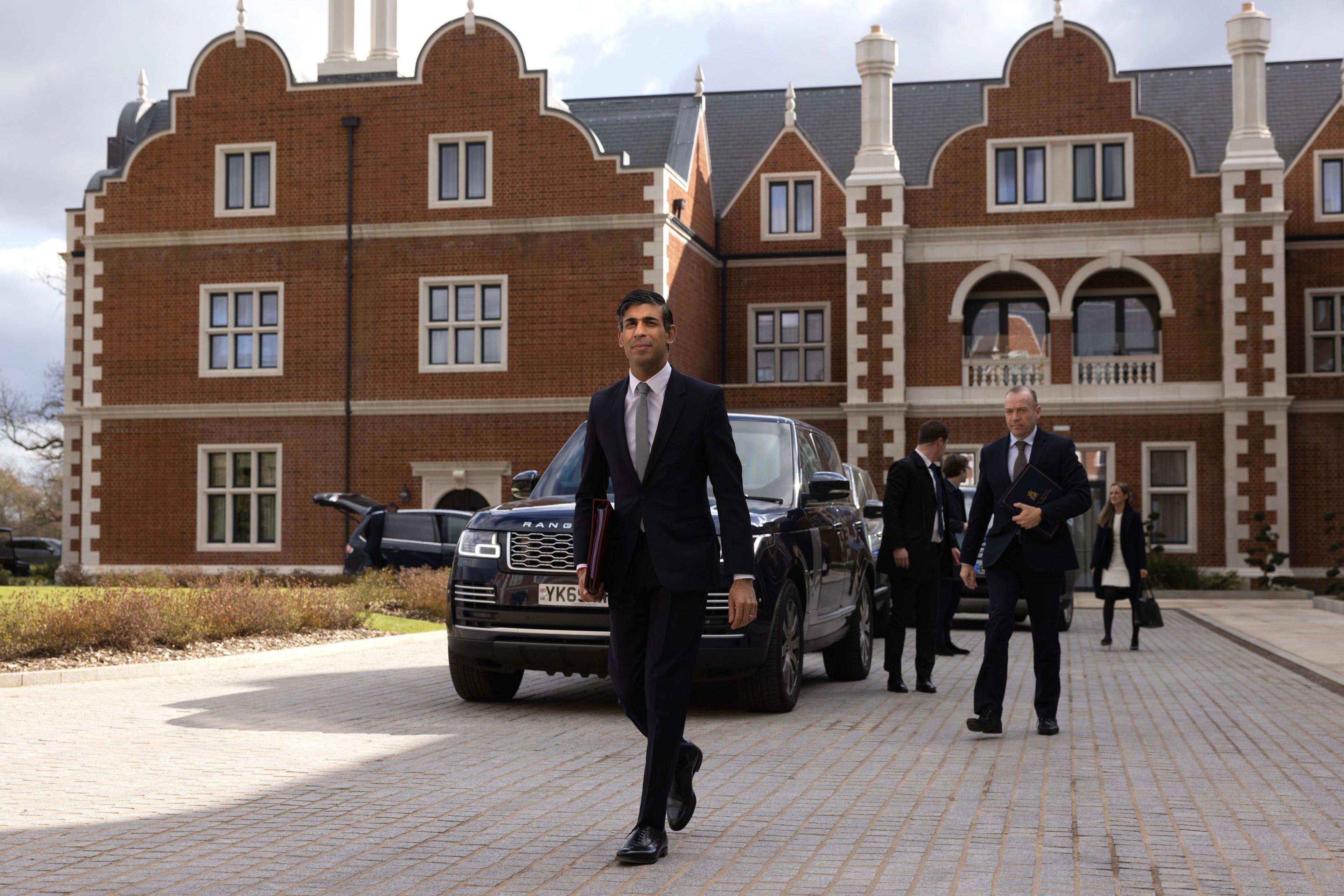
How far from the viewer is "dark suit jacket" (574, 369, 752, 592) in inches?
207

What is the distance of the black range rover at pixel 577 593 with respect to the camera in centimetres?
912

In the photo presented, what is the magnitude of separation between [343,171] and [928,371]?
41.6ft

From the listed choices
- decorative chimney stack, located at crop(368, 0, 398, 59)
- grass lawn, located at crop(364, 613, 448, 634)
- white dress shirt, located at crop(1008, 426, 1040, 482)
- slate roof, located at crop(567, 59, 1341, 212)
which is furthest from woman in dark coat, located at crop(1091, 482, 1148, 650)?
decorative chimney stack, located at crop(368, 0, 398, 59)

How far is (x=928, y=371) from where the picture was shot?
30625mm

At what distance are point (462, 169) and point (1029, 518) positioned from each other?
2297 centimetres

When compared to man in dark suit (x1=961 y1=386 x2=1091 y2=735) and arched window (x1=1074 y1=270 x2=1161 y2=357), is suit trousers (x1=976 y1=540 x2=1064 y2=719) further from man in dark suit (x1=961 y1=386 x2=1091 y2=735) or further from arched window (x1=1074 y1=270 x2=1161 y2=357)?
arched window (x1=1074 y1=270 x2=1161 y2=357)

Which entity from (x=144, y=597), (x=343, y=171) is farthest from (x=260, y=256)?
(x=144, y=597)

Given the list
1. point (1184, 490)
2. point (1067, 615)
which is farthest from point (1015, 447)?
point (1184, 490)

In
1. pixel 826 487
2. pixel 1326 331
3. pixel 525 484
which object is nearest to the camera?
pixel 826 487

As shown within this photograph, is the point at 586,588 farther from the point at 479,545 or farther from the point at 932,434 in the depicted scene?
the point at 932,434

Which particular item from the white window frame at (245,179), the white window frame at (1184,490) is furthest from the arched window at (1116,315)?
the white window frame at (245,179)

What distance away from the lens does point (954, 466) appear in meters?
13.4

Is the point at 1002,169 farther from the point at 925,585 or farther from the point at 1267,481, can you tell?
the point at 925,585

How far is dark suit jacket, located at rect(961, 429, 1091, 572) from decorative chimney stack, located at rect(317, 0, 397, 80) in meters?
24.0
